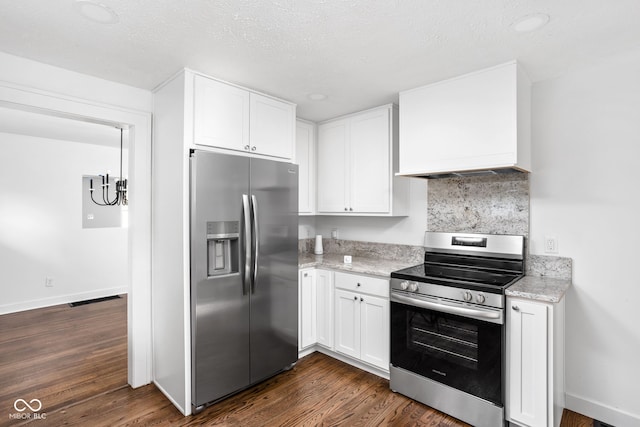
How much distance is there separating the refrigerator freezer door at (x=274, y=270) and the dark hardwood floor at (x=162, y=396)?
0.83 ft

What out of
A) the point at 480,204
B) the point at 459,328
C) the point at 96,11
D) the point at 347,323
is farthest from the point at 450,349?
the point at 96,11

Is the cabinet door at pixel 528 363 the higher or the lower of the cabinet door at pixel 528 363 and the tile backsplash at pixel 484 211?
the lower

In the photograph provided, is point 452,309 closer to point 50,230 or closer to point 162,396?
point 162,396

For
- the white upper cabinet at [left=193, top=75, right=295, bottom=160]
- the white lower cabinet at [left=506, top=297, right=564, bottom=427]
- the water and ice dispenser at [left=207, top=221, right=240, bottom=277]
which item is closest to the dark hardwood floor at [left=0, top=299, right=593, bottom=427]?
the white lower cabinet at [left=506, top=297, right=564, bottom=427]

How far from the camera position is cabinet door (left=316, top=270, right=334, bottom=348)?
313 centimetres

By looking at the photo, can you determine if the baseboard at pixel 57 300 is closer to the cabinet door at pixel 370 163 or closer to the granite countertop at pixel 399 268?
the granite countertop at pixel 399 268

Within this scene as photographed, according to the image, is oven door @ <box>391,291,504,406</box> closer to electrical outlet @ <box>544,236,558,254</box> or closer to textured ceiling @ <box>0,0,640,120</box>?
electrical outlet @ <box>544,236,558,254</box>

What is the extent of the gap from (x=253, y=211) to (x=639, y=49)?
109 inches

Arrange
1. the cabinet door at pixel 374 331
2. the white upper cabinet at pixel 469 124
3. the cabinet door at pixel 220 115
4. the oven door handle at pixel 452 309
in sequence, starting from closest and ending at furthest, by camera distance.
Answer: the oven door handle at pixel 452 309 → the white upper cabinet at pixel 469 124 → the cabinet door at pixel 220 115 → the cabinet door at pixel 374 331

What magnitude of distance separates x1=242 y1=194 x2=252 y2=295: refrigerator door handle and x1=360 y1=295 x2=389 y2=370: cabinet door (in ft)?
3.33

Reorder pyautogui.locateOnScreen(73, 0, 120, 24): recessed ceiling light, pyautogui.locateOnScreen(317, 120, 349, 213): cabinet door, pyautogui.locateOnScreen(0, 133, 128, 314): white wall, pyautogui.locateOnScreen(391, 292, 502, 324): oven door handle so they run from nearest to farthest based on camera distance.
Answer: pyautogui.locateOnScreen(73, 0, 120, 24): recessed ceiling light → pyautogui.locateOnScreen(391, 292, 502, 324): oven door handle → pyautogui.locateOnScreen(317, 120, 349, 213): cabinet door → pyautogui.locateOnScreen(0, 133, 128, 314): white wall

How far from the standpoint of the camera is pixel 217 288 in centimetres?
239

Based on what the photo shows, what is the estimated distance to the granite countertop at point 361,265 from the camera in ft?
9.23

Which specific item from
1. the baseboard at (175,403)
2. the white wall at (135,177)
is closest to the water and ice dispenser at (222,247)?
the white wall at (135,177)
